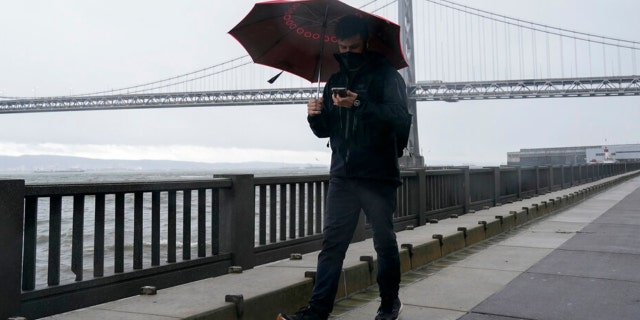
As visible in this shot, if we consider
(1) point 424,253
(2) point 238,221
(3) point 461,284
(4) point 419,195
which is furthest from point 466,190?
(2) point 238,221

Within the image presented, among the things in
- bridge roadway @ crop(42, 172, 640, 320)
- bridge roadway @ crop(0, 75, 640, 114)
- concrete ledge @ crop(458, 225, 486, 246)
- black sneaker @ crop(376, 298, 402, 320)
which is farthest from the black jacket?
bridge roadway @ crop(0, 75, 640, 114)

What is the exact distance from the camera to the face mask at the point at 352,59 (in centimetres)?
308

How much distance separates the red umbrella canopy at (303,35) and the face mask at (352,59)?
221 millimetres

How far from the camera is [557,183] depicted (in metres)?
18.1

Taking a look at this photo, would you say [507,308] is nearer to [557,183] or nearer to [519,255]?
[519,255]

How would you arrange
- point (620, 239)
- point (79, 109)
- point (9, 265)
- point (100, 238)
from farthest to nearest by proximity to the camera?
point (79, 109) → point (620, 239) → point (100, 238) → point (9, 265)

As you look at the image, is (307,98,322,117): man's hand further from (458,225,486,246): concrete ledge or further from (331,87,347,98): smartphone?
(458,225,486,246): concrete ledge

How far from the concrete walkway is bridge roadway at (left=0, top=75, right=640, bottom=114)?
58.8 metres

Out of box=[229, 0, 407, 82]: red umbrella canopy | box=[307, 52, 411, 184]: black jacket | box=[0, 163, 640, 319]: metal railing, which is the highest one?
box=[229, 0, 407, 82]: red umbrella canopy

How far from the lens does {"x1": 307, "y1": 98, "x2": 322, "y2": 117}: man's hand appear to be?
304 centimetres

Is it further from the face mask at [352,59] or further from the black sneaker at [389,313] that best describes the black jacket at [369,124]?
the black sneaker at [389,313]

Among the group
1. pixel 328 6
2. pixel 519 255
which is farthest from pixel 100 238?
pixel 519 255

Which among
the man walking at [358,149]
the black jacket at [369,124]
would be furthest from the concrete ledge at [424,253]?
the black jacket at [369,124]

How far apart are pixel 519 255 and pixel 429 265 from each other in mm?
1138
